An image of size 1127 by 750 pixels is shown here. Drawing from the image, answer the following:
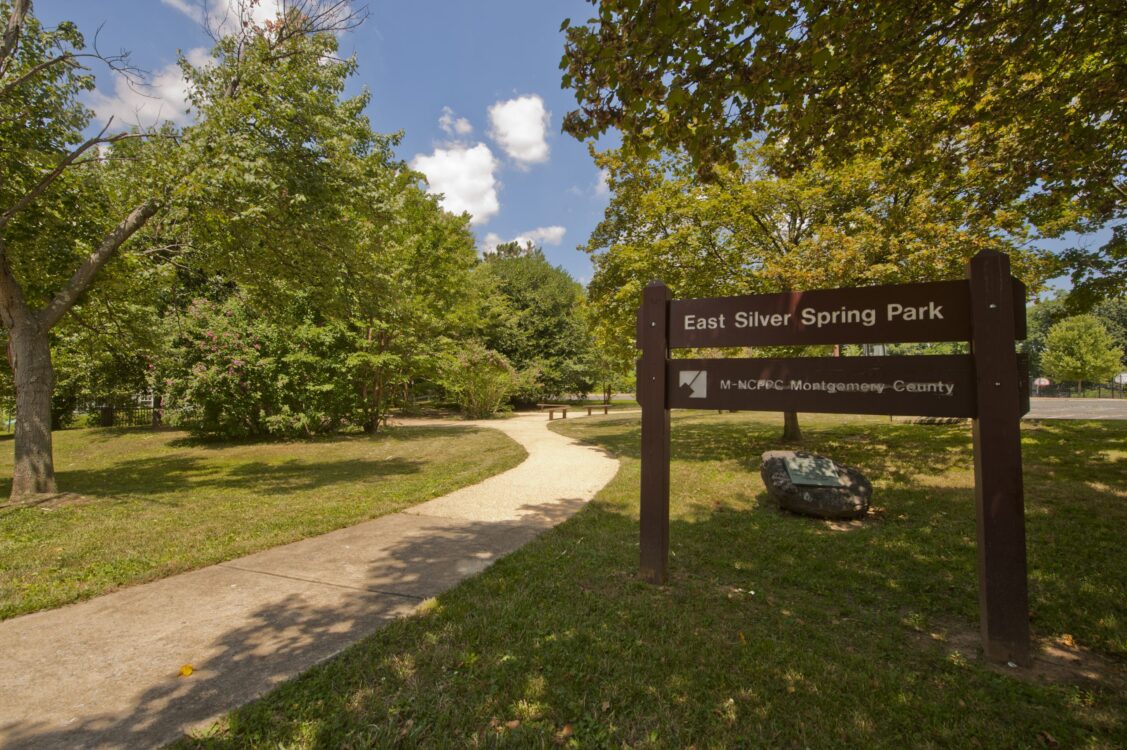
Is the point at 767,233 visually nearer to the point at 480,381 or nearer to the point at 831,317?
the point at 831,317

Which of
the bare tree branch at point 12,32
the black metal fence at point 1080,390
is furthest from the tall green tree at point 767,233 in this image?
the black metal fence at point 1080,390

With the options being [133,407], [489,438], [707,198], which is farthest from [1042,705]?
[133,407]

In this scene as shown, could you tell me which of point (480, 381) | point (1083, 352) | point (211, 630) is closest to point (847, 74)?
point (211, 630)

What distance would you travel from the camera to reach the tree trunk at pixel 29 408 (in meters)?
7.38

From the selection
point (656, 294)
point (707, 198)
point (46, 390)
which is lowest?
point (46, 390)

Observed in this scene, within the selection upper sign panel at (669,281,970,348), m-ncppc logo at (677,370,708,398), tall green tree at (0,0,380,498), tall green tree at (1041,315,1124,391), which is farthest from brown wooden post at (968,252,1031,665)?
tall green tree at (1041,315,1124,391)

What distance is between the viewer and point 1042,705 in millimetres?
2582

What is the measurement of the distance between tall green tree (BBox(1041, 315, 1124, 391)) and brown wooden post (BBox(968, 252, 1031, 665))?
56329 mm

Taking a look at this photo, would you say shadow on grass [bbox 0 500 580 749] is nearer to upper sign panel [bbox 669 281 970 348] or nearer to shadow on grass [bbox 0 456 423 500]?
upper sign panel [bbox 669 281 970 348]

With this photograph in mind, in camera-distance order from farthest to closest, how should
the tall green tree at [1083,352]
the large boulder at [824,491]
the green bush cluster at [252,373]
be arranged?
the tall green tree at [1083,352], the green bush cluster at [252,373], the large boulder at [824,491]

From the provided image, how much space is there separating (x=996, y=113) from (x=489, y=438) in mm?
13155

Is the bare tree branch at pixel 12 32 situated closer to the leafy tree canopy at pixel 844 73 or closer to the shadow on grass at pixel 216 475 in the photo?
the shadow on grass at pixel 216 475

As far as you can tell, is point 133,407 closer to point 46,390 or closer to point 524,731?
→ point 46,390

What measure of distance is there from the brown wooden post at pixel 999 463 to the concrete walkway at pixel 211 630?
3.73m
